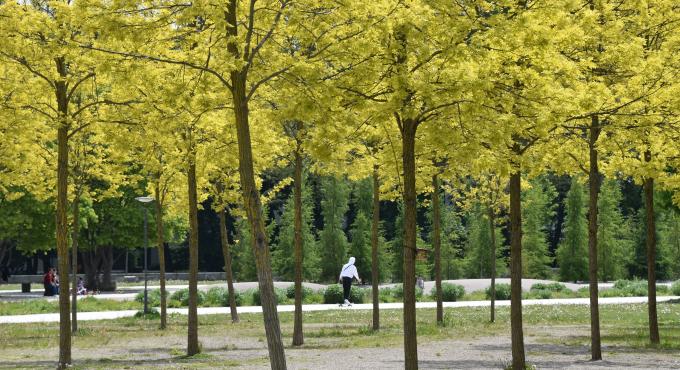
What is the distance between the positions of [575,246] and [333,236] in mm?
13907

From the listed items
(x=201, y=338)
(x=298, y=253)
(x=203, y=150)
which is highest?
(x=203, y=150)

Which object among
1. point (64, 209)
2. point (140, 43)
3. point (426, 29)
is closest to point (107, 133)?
point (64, 209)

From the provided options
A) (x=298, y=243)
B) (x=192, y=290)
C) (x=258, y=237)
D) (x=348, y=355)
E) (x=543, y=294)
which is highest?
(x=298, y=243)

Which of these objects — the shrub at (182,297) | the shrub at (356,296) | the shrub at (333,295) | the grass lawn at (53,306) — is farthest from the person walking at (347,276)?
the grass lawn at (53,306)

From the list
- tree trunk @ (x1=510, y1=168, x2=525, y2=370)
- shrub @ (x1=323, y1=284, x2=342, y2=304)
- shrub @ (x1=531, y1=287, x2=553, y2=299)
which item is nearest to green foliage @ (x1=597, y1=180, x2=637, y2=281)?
shrub @ (x1=531, y1=287, x2=553, y2=299)

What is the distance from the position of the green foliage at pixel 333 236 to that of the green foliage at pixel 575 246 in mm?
12574

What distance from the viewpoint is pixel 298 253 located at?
21.9 metres

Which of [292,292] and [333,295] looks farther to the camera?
[292,292]

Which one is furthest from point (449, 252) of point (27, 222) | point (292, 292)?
point (27, 222)

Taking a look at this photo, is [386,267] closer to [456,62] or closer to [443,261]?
[443,261]

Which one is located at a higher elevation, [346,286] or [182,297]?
[346,286]

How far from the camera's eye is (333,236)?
6481 cm

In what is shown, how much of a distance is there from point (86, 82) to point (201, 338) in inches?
327

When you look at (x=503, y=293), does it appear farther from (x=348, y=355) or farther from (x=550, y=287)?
(x=348, y=355)
